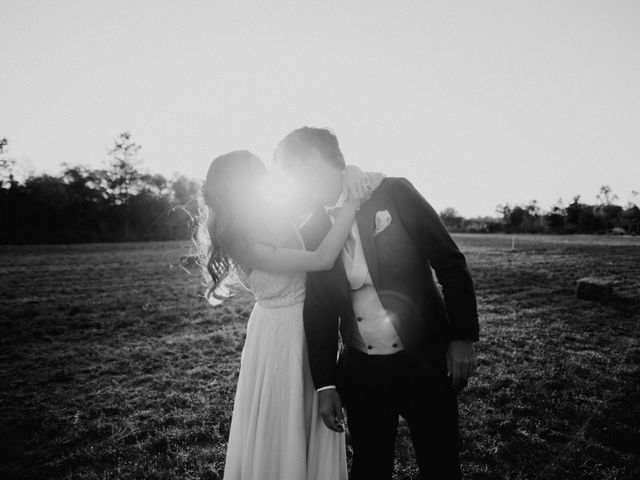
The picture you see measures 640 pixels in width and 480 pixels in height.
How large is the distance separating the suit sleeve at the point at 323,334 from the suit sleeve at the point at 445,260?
1.96ft

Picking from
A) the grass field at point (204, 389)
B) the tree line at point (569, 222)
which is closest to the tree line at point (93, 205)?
the grass field at point (204, 389)

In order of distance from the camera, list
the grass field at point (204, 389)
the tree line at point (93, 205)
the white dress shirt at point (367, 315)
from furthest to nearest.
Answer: the tree line at point (93, 205), the grass field at point (204, 389), the white dress shirt at point (367, 315)

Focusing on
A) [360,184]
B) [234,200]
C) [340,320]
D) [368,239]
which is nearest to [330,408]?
[340,320]

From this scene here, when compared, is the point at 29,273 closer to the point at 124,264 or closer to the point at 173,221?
the point at 124,264

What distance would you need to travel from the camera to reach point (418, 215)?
7.06ft

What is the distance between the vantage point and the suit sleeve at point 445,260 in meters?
2.08

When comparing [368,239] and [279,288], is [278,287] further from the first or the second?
[368,239]

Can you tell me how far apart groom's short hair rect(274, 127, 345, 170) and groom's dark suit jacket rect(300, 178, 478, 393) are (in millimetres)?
413

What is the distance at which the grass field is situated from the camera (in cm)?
364

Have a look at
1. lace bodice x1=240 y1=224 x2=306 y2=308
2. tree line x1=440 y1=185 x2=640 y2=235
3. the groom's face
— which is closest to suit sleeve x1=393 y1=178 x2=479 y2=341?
the groom's face

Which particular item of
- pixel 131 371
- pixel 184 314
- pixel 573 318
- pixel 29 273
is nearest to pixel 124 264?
pixel 29 273

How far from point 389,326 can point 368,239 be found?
0.53 meters

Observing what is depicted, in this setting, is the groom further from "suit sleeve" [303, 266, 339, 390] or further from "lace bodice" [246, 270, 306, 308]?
"lace bodice" [246, 270, 306, 308]

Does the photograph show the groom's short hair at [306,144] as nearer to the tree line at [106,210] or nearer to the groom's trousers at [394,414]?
the groom's trousers at [394,414]
